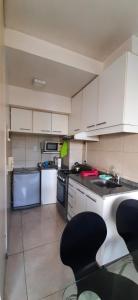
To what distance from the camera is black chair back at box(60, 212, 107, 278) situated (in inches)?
36.9

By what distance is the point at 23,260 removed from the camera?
5.24ft

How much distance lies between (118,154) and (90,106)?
33.4 inches

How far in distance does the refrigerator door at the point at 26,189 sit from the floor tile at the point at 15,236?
0.27 m

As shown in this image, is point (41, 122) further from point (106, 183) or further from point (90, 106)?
point (106, 183)

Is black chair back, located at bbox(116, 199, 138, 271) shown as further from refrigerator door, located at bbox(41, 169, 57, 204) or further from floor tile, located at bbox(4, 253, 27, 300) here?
refrigerator door, located at bbox(41, 169, 57, 204)

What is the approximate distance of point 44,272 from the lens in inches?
57.2

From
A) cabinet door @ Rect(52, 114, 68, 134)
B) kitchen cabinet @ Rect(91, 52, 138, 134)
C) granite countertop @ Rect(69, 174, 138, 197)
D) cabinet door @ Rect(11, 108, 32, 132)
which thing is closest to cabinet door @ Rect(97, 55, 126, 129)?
kitchen cabinet @ Rect(91, 52, 138, 134)

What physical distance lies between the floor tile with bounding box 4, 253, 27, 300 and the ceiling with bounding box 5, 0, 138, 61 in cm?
257

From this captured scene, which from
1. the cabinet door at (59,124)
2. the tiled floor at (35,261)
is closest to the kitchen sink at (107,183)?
the tiled floor at (35,261)

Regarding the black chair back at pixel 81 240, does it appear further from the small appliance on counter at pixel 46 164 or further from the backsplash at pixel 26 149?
the backsplash at pixel 26 149

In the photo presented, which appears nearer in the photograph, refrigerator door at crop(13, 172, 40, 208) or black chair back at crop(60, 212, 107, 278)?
black chair back at crop(60, 212, 107, 278)

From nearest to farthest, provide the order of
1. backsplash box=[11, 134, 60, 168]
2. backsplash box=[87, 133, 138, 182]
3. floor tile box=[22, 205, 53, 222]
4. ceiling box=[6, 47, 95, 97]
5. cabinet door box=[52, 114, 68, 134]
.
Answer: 1. ceiling box=[6, 47, 95, 97]
2. backsplash box=[87, 133, 138, 182]
3. floor tile box=[22, 205, 53, 222]
4. cabinet door box=[52, 114, 68, 134]
5. backsplash box=[11, 134, 60, 168]

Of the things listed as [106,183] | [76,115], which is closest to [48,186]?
[106,183]

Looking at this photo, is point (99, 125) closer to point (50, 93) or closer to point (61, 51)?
point (61, 51)
